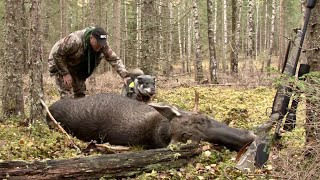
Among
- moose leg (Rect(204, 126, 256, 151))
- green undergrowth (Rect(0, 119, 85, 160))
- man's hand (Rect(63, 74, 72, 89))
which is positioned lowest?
green undergrowth (Rect(0, 119, 85, 160))

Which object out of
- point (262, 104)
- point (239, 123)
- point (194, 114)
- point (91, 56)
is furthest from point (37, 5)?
point (262, 104)

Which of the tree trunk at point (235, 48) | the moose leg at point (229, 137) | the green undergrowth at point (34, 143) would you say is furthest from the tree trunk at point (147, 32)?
the tree trunk at point (235, 48)

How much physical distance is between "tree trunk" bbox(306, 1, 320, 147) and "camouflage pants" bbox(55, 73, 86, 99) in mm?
5103

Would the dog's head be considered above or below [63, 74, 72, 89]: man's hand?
below

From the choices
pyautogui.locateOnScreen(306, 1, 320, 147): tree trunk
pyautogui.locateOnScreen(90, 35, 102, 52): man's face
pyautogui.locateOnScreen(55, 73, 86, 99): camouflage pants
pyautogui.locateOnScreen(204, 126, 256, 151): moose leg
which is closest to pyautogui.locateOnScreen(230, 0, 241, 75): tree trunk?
pyautogui.locateOnScreen(55, 73, 86, 99): camouflage pants

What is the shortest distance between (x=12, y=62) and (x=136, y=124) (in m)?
3.60

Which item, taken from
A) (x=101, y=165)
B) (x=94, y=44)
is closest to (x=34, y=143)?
(x=101, y=165)

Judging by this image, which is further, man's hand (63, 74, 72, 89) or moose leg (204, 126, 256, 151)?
man's hand (63, 74, 72, 89)

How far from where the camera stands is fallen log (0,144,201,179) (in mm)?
4363

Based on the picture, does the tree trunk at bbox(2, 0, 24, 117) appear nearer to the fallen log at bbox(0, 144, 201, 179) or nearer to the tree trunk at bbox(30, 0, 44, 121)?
the tree trunk at bbox(30, 0, 44, 121)

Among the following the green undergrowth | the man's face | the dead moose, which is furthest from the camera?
the man's face

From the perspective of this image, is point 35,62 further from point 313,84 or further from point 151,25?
point 313,84

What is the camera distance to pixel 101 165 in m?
4.73

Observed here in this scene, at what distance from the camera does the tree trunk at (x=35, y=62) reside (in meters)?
7.25
